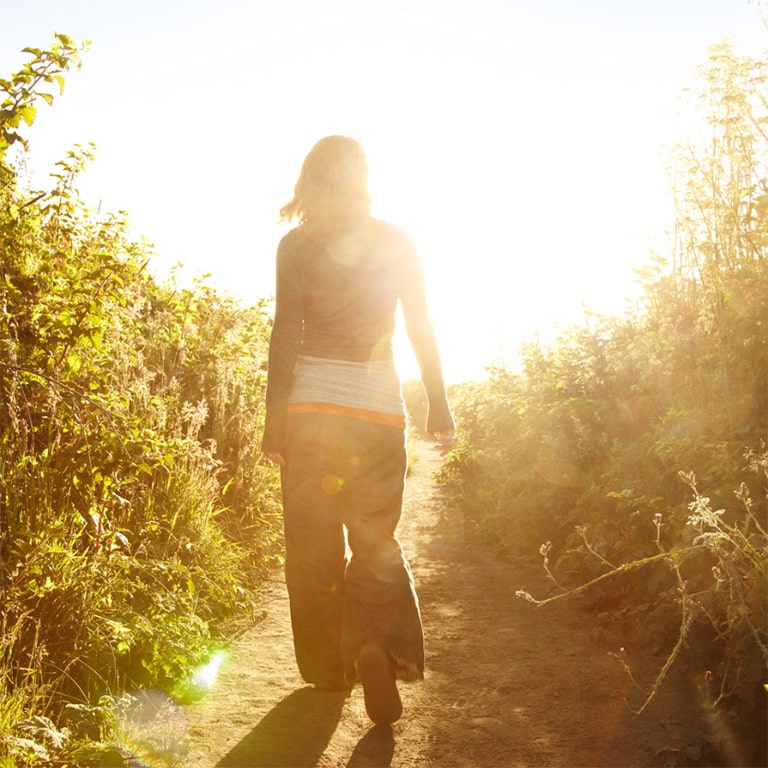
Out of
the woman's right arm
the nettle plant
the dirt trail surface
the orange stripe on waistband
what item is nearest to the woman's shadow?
the dirt trail surface

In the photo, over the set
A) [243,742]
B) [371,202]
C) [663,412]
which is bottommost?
[243,742]

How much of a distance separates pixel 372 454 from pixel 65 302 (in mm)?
1748

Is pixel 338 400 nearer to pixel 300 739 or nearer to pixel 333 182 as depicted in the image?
pixel 333 182

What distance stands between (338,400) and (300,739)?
138 cm

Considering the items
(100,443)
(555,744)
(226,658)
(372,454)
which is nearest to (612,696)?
(555,744)

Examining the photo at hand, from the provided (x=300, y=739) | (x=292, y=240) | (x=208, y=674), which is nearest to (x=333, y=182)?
(x=292, y=240)

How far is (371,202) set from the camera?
3.39 m

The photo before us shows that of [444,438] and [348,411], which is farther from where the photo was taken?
[444,438]

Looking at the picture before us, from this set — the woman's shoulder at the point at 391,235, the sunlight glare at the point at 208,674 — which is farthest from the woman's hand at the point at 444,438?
the sunlight glare at the point at 208,674

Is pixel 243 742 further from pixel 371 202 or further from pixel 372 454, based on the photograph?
pixel 371 202

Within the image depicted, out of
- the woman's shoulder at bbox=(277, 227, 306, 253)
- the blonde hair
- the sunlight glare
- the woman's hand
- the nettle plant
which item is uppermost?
the blonde hair

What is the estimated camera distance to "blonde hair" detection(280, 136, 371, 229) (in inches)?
130

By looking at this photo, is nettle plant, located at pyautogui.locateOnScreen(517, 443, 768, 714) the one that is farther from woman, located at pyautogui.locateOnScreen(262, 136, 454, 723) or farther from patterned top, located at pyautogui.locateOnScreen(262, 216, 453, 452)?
patterned top, located at pyautogui.locateOnScreen(262, 216, 453, 452)

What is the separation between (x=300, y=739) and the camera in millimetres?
3084
